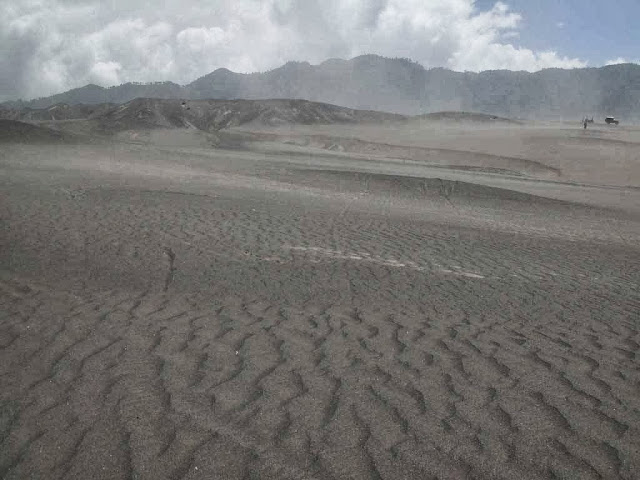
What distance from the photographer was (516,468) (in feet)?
10.5

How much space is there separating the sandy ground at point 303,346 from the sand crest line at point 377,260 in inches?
2.2

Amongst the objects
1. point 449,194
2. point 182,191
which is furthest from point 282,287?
point 449,194

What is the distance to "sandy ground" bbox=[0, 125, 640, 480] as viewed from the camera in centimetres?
327

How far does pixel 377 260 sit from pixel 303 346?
12.3 feet

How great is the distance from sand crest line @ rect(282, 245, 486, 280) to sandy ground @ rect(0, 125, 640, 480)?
0.06 m

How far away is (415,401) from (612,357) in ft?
7.94

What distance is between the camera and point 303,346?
4.83 meters

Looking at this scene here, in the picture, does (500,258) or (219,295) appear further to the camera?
(500,258)

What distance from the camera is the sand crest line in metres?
7.95

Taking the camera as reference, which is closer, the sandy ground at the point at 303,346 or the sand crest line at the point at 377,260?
the sandy ground at the point at 303,346

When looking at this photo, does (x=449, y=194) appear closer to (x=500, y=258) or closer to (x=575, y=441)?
(x=500, y=258)

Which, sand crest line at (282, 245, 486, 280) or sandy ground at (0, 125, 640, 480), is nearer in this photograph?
sandy ground at (0, 125, 640, 480)

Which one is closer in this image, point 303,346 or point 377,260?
point 303,346

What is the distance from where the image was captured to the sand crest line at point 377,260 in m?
7.95
